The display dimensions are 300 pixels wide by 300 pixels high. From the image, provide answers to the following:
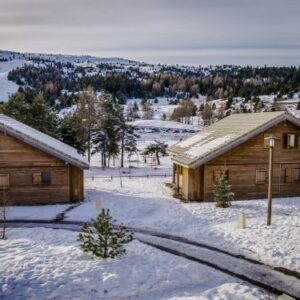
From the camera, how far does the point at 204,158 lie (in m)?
29.0

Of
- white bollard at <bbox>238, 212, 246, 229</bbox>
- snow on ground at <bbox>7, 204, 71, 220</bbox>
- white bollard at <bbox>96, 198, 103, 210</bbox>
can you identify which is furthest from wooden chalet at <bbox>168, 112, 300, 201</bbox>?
snow on ground at <bbox>7, 204, 71, 220</bbox>

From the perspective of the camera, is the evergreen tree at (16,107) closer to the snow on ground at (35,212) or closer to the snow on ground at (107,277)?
the snow on ground at (35,212)

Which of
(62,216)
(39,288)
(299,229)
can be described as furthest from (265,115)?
(39,288)

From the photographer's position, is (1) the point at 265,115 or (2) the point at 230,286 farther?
(1) the point at 265,115

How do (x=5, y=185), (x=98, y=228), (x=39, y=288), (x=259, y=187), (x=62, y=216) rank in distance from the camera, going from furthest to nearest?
(x=259, y=187), (x=5, y=185), (x=62, y=216), (x=98, y=228), (x=39, y=288)

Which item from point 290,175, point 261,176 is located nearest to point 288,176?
point 290,175

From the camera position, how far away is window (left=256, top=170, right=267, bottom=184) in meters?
31.2

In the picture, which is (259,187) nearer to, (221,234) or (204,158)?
(204,158)

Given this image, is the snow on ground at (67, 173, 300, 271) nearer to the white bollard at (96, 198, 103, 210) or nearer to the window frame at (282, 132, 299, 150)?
the white bollard at (96, 198, 103, 210)

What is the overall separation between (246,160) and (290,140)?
391cm

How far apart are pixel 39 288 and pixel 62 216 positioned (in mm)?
11606

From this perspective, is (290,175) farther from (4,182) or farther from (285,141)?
(4,182)

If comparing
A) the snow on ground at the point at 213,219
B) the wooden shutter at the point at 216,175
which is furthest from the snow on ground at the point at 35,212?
the wooden shutter at the point at 216,175

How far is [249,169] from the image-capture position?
1220 inches
